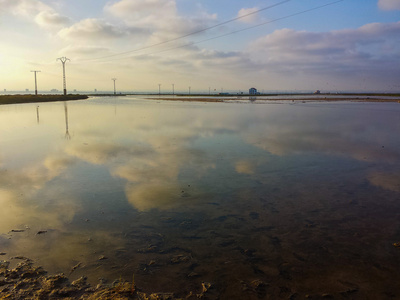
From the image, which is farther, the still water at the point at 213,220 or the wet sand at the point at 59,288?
the still water at the point at 213,220

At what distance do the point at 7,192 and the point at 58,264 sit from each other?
19.1ft

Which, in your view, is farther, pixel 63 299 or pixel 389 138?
pixel 389 138

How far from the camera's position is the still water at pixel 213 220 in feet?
19.0

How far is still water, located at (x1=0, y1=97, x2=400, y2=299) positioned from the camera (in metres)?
5.79

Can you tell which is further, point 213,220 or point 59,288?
point 213,220

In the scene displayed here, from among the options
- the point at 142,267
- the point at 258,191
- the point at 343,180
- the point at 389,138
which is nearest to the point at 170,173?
the point at 258,191

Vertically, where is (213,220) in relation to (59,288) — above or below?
above

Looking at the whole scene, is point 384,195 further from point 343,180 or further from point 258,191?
point 258,191

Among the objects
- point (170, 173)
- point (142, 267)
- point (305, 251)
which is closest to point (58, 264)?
point (142, 267)

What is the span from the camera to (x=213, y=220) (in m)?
8.23

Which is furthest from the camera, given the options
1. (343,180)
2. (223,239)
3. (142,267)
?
(343,180)

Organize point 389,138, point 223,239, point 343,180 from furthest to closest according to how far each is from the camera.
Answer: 1. point 389,138
2. point 343,180
3. point 223,239

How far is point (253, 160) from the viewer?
15359 millimetres

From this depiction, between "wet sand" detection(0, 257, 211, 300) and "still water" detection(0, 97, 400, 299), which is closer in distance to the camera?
"wet sand" detection(0, 257, 211, 300)
